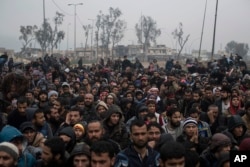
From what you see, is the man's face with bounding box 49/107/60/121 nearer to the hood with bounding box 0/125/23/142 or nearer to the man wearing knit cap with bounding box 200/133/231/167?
the hood with bounding box 0/125/23/142

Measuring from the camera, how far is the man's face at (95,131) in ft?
17.7

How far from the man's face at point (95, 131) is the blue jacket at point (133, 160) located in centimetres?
96

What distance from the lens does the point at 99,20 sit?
2212 inches

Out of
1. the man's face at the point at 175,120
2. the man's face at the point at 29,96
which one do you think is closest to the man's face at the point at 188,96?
the man's face at the point at 175,120

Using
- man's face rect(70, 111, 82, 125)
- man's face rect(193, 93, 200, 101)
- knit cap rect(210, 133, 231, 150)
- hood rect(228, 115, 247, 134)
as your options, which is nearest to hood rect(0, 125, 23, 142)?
man's face rect(70, 111, 82, 125)

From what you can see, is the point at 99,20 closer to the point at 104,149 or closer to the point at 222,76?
the point at 222,76

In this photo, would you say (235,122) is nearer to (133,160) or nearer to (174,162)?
(133,160)

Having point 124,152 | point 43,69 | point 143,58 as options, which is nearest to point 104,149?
point 124,152

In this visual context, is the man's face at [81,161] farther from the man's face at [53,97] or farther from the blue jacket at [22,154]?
the man's face at [53,97]

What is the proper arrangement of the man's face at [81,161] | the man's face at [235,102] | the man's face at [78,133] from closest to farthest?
the man's face at [81,161] → the man's face at [78,133] → the man's face at [235,102]

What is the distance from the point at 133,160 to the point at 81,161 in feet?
2.03

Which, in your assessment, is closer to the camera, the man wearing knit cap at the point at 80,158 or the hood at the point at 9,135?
→ the man wearing knit cap at the point at 80,158

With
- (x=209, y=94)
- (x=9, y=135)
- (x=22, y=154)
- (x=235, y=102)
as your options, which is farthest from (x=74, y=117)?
(x=209, y=94)

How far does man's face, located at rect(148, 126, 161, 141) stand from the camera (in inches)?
223
